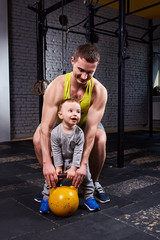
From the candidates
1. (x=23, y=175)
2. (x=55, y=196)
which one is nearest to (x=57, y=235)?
(x=55, y=196)

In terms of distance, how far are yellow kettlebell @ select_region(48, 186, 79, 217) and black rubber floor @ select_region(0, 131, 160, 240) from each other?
5 cm

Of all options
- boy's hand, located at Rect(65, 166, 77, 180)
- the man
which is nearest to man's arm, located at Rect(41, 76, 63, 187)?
the man

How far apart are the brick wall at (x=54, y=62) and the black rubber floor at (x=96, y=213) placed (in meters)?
2.37

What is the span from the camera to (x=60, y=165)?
5.22 feet

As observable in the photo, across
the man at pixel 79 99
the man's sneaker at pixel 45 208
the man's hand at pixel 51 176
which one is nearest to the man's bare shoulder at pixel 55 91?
the man at pixel 79 99

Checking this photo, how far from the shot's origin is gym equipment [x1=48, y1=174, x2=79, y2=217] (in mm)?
1463

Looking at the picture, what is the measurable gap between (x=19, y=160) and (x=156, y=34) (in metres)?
5.99

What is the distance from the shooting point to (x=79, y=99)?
Result: 168 centimetres

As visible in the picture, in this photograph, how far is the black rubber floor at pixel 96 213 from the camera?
1323mm

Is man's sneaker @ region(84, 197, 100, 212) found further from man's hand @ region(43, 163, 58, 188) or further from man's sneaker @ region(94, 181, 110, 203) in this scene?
man's hand @ region(43, 163, 58, 188)

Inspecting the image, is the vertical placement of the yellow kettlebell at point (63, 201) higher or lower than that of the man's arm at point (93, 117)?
lower

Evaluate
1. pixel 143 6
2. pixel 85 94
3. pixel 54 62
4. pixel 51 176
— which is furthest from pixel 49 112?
pixel 143 6

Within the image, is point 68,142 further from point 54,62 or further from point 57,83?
point 54,62

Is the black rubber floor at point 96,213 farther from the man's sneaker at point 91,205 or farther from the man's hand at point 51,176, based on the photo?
the man's hand at point 51,176
